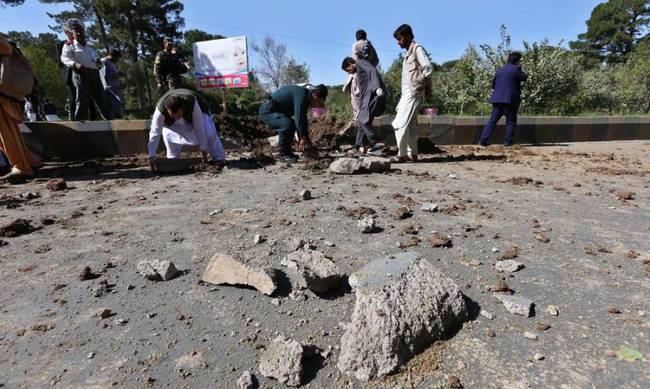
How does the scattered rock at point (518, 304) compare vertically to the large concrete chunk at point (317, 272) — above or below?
below

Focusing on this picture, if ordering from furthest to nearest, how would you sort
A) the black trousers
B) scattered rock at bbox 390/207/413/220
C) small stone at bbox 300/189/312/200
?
the black trousers
small stone at bbox 300/189/312/200
scattered rock at bbox 390/207/413/220

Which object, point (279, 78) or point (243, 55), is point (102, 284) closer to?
point (243, 55)

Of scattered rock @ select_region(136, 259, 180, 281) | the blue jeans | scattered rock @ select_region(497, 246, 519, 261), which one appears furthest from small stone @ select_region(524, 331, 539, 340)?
the blue jeans

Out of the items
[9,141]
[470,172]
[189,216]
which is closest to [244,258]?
[189,216]

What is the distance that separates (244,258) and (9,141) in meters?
3.91

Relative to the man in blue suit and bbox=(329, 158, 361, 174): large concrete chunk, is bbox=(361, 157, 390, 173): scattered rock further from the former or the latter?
the man in blue suit

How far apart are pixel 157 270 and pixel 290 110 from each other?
356 centimetres

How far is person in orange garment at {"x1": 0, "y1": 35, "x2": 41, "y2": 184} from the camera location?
4047 mm

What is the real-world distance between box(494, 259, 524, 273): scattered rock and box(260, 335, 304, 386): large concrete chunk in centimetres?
117

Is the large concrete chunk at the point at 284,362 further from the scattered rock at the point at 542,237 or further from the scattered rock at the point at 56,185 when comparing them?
the scattered rock at the point at 56,185

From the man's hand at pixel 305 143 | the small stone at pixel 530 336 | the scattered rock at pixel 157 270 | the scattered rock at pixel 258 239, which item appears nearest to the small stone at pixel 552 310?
the small stone at pixel 530 336

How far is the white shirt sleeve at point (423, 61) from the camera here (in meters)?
4.39

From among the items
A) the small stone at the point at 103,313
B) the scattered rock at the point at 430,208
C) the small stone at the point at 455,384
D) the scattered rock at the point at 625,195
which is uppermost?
the scattered rock at the point at 430,208

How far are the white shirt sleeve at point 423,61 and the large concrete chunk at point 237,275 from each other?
3537mm
